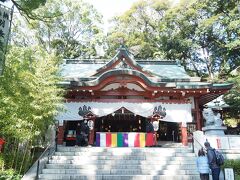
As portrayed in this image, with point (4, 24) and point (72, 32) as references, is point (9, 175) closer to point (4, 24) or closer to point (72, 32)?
point (4, 24)

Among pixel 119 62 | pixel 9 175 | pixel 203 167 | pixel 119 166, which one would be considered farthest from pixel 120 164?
pixel 119 62

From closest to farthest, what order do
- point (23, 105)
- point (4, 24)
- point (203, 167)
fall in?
point (4, 24), point (203, 167), point (23, 105)

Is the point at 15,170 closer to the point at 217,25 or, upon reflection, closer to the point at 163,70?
the point at 163,70

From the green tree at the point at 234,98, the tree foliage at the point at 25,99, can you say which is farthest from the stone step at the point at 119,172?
the green tree at the point at 234,98

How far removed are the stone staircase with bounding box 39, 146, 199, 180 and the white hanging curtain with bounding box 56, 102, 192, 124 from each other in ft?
8.67

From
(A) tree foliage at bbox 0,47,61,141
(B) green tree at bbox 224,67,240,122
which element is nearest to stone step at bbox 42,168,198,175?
(A) tree foliage at bbox 0,47,61,141

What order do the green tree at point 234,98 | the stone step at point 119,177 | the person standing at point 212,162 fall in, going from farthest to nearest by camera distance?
the green tree at point 234,98 → the stone step at point 119,177 → the person standing at point 212,162

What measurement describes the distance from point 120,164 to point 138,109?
4.42 m

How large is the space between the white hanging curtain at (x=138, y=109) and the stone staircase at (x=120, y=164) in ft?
8.67

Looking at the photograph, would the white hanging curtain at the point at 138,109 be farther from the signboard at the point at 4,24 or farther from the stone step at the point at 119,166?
the signboard at the point at 4,24

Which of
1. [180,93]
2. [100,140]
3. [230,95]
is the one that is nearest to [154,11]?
[230,95]

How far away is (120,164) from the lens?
33.9 feet

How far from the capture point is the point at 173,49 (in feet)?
100

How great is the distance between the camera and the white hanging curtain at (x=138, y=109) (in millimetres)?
14109
